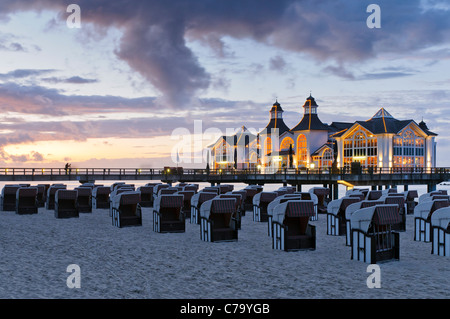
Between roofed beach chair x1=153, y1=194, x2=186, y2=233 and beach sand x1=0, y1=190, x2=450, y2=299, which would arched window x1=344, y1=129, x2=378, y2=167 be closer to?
beach sand x1=0, y1=190, x2=450, y2=299

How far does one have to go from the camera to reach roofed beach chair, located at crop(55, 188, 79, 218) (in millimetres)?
23203

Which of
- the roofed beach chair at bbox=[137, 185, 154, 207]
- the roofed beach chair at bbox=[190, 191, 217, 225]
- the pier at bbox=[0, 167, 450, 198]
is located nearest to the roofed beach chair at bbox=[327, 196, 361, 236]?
the roofed beach chair at bbox=[190, 191, 217, 225]

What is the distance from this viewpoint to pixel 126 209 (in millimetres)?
20719

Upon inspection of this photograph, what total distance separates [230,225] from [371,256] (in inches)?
212

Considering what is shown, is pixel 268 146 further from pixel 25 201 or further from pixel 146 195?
pixel 25 201

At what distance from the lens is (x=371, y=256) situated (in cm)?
1200

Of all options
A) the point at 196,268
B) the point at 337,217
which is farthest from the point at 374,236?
the point at 337,217

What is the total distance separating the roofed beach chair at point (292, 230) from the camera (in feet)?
45.7

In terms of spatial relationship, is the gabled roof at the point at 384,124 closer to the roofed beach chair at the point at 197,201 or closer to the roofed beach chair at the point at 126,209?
the roofed beach chair at the point at 197,201

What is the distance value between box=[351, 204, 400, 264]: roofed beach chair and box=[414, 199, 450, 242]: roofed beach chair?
153 inches

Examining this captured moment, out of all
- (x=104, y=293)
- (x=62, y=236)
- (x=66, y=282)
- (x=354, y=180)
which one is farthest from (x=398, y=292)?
(x=354, y=180)

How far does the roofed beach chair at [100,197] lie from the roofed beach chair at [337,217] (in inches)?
605

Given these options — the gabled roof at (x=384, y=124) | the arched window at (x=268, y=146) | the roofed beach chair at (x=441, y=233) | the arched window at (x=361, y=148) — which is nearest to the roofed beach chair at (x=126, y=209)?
the roofed beach chair at (x=441, y=233)
